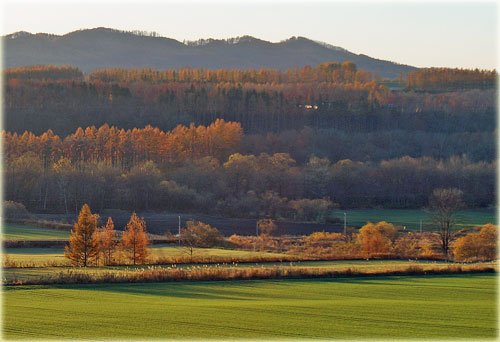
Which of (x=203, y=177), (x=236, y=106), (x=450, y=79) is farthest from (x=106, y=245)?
(x=450, y=79)

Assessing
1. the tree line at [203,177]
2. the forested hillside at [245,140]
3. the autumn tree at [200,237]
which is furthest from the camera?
the forested hillside at [245,140]

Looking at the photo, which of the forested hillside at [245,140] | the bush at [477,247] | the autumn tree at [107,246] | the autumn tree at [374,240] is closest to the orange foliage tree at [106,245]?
the autumn tree at [107,246]

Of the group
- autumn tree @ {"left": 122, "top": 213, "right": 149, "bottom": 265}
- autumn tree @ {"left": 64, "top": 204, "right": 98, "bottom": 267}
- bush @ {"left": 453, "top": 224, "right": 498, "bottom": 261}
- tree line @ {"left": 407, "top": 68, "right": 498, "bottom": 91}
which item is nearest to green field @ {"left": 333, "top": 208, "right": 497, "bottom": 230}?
bush @ {"left": 453, "top": 224, "right": 498, "bottom": 261}

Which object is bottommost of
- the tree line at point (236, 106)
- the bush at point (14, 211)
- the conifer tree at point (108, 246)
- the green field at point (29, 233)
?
the bush at point (14, 211)

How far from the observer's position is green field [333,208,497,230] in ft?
230

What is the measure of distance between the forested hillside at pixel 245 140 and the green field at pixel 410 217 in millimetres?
2654

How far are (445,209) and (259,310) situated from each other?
4188 cm

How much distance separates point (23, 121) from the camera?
114562 mm

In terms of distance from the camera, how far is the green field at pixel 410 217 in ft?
230

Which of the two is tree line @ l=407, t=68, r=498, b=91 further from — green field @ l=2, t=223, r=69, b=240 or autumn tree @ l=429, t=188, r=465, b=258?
green field @ l=2, t=223, r=69, b=240

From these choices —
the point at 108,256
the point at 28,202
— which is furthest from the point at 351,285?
the point at 28,202

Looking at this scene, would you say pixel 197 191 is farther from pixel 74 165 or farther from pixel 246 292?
pixel 246 292

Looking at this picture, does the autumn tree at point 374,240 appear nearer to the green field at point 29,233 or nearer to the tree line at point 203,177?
the green field at point 29,233

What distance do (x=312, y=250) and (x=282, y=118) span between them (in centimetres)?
7537
